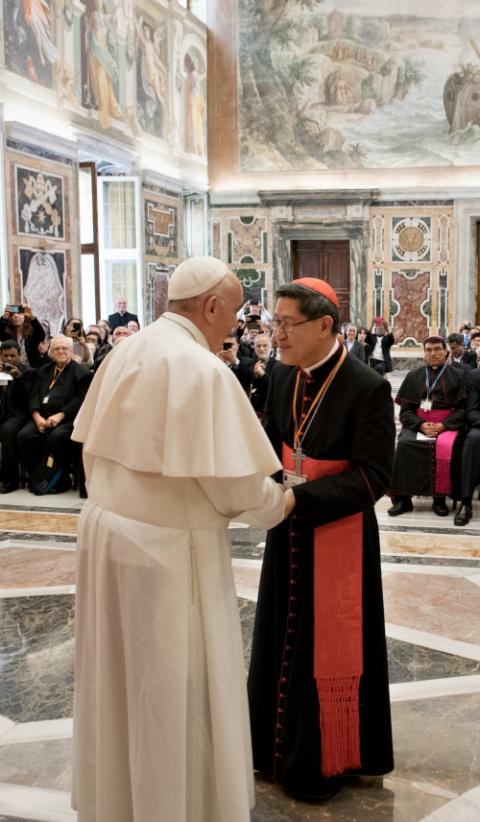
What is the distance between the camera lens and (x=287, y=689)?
2992mm

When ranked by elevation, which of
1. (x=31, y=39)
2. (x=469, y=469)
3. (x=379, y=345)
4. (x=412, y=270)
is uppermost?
(x=31, y=39)

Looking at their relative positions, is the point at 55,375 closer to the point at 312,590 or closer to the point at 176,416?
the point at 312,590

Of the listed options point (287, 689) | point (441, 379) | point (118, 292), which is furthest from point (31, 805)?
point (118, 292)

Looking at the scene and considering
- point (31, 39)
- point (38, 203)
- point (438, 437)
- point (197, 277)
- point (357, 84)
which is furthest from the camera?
point (357, 84)

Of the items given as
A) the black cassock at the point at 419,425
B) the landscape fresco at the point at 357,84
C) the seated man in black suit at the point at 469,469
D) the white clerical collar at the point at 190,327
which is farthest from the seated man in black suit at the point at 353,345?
the white clerical collar at the point at 190,327

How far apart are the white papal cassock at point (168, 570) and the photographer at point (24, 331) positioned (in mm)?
8714

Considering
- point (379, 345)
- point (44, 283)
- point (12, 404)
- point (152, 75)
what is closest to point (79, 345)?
point (12, 404)

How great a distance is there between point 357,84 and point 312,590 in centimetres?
1966

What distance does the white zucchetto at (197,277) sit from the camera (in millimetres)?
2436

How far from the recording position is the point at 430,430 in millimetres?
7891

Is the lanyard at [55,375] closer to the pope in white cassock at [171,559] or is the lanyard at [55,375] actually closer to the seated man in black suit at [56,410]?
the seated man in black suit at [56,410]

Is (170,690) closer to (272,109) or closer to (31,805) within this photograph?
(31,805)

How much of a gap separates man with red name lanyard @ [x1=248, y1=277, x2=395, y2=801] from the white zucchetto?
0.50 meters

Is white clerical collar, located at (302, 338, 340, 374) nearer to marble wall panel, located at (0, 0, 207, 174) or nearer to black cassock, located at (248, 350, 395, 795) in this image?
black cassock, located at (248, 350, 395, 795)
